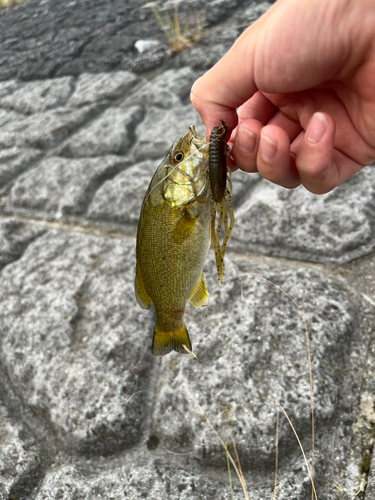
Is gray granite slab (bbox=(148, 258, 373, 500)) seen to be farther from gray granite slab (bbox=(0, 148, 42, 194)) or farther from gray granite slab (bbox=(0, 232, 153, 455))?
gray granite slab (bbox=(0, 148, 42, 194))

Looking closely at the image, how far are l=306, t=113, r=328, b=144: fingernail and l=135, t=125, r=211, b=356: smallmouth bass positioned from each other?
41cm

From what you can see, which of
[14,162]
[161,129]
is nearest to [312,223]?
[161,129]

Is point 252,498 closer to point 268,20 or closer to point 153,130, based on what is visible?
point 268,20

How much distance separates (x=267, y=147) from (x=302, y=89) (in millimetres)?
324

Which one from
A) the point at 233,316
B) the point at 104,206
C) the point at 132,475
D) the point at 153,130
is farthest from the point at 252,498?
the point at 153,130

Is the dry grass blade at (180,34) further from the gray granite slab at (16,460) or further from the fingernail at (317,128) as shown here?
the gray granite slab at (16,460)

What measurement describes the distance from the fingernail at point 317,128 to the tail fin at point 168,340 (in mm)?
959

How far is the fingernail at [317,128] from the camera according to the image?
1.54 m

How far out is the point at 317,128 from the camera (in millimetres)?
1553

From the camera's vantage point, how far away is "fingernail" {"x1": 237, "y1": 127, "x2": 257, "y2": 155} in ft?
5.76

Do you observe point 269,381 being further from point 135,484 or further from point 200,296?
point 135,484

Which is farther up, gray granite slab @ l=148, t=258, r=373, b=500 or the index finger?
the index finger

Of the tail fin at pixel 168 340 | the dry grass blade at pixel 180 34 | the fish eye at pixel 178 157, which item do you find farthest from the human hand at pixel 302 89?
the dry grass blade at pixel 180 34

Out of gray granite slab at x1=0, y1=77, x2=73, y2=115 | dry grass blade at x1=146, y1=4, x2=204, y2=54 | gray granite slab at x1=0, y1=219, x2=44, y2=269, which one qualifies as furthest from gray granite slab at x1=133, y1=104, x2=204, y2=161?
gray granite slab at x1=0, y1=77, x2=73, y2=115
